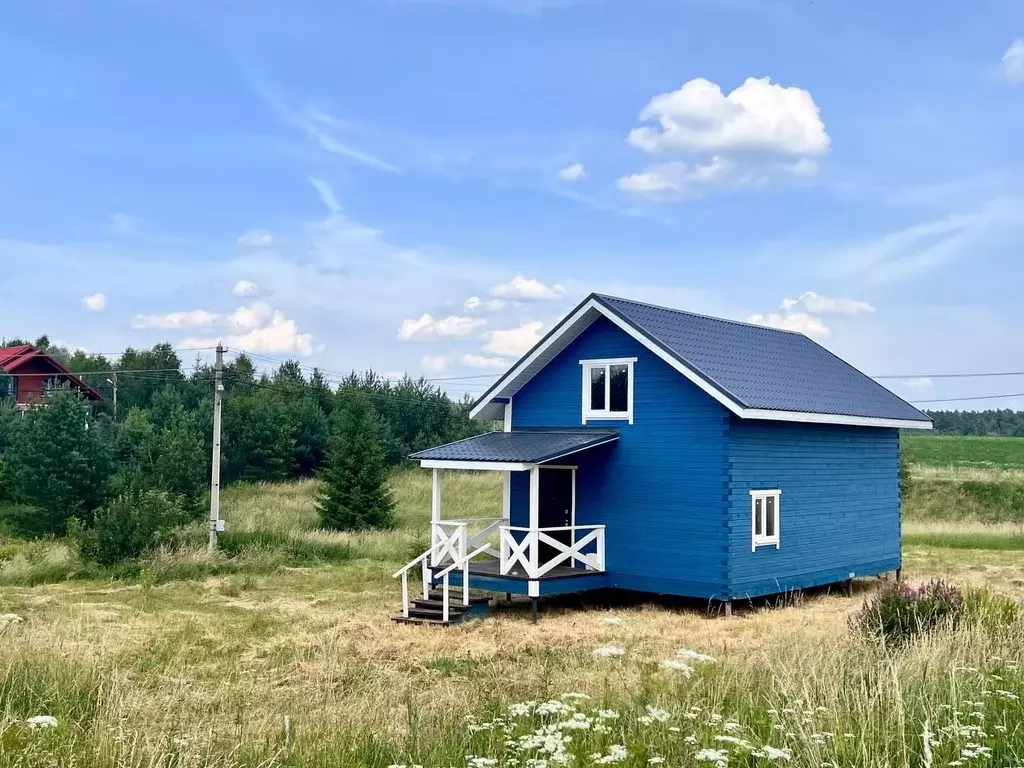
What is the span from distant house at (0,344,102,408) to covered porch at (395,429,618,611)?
1490 inches

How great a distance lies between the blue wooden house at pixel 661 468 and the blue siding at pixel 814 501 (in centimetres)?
4

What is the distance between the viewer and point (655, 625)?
1488 cm

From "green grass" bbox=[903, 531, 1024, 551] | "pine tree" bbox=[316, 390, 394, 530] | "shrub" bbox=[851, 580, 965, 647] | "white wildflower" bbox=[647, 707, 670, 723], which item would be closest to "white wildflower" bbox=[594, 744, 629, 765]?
"white wildflower" bbox=[647, 707, 670, 723]

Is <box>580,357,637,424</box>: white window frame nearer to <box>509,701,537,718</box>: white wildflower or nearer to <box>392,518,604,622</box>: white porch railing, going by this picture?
<box>392,518,604,622</box>: white porch railing

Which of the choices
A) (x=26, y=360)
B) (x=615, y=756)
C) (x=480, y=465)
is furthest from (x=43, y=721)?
(x=26, y=360)

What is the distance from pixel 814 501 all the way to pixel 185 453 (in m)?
22.0

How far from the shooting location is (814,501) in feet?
58.8

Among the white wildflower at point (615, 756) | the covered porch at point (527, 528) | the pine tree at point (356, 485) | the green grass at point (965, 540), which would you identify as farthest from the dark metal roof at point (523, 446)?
the green grass at point (965, 540)

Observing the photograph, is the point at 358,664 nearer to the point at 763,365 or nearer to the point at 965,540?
the point at 763,365

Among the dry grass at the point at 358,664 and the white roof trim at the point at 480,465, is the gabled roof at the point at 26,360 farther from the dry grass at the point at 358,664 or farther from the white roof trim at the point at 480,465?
the white roof trim at the point at 480,465

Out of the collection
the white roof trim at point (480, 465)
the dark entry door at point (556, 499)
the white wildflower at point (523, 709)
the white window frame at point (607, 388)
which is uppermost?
the white window frame at point (607, 388)

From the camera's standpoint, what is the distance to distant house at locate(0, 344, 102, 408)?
163 ft

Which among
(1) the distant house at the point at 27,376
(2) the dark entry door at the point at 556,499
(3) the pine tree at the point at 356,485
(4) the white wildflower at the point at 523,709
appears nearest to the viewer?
(4) the white wildflower at the point at 523,709

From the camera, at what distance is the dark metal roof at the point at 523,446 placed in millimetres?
15952
